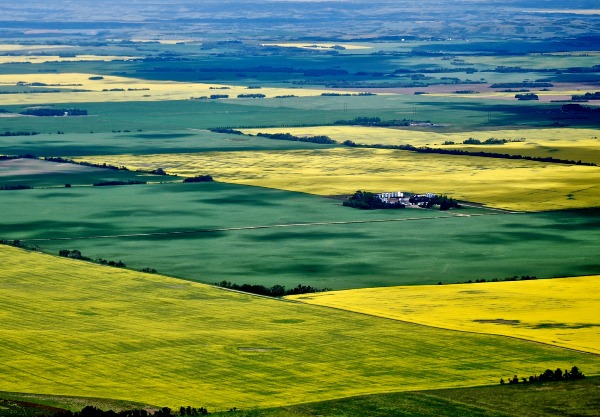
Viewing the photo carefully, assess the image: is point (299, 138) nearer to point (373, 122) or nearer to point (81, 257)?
point (373, 122)

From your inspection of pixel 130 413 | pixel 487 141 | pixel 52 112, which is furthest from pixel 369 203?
pixel 52 112

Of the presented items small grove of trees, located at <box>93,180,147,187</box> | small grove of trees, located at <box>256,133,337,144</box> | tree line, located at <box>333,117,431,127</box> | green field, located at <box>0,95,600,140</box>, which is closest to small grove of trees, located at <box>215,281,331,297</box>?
small grove of trees, located at <box>93,180,147,187</box>

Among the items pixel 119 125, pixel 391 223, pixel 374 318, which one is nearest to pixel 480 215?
pixel 391 223

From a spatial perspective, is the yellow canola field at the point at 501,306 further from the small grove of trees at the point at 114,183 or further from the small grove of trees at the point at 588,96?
the small grove of trees at the point at 588,96

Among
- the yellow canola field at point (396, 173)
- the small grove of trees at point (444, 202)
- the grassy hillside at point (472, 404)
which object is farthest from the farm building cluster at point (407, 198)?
the grassy hillside at point (472, 404)

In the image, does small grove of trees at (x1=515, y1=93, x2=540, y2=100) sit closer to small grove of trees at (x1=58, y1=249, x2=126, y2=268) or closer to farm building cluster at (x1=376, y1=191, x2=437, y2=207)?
farm building cluster at (x1=376, y1=191, x2=437, y2=207)

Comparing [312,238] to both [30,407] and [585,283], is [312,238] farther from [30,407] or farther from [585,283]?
[30,407]
